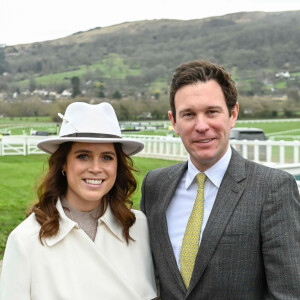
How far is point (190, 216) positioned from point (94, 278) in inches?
20.8

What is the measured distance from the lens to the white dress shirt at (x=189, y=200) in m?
2.88

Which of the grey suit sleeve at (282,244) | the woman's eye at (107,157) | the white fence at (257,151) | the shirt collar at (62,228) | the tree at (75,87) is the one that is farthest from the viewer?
the tree at (75,87)

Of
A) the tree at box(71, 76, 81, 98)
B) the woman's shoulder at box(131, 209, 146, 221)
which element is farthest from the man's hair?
the tree at box(71, 76, 81, 98)

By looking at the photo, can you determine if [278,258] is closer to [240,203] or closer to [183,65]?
[240,203]

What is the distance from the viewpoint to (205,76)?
9.25ft

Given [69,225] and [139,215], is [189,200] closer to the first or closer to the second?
[139,215]

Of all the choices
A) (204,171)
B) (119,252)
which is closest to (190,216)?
(204,171)

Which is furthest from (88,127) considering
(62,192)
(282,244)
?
(282,244)

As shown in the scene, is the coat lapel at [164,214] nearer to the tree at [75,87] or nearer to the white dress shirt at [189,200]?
the white dress shirt at [189,200]

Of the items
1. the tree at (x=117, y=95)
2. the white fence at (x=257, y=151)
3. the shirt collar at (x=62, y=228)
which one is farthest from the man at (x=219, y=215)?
the tree at (x=117, y=95)

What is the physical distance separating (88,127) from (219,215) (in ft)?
2.43

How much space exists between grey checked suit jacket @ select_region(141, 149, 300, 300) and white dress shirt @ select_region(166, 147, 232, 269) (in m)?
0.04

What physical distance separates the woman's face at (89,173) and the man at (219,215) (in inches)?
11.4

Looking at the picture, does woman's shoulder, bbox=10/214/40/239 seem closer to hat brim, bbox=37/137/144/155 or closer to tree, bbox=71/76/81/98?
hat brim, bbox=37/137/144/155
